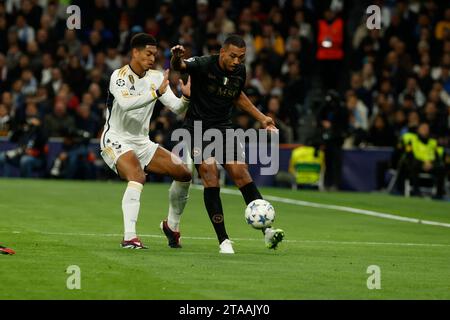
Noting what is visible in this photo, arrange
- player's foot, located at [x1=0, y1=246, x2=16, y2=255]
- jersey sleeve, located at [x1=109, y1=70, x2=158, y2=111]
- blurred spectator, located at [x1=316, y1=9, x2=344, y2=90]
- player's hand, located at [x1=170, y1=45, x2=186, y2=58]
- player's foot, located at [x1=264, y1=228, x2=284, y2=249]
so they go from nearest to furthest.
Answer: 1. player's foot, located at [x1=0, y1=246, x2=16, y2=255]
2. player's hand, located at [x1=170, y1=45, x2=186, y2=58]
3. player's foot, located at [x1=264, y1=228, x2=284, y2=249]
4. jersey sleeve, located at [x1=109, y1=70, x2=158, y2=111]
5. blurred spectator, located at [x1=316, y1=9, x2=344, y2=90]

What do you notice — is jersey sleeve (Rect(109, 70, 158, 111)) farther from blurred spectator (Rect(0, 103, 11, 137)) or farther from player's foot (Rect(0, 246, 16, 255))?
blurred spectator (Rect(0, 103, 11, 137))

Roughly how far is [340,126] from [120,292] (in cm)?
1737

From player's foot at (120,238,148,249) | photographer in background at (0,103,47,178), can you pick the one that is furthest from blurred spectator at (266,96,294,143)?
player's foot at (120,238,148,249)

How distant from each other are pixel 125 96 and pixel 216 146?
3.81 feet

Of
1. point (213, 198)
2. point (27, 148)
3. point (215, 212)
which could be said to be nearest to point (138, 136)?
point (213, 198)

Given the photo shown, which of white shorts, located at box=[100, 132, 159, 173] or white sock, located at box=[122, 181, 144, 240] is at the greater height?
white shorts, located at box=[100, 132, 159, 173]

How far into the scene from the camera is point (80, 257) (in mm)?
12062

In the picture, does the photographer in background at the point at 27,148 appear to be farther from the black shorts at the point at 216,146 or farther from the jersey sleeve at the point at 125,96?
the black shorts at the point at 216,146

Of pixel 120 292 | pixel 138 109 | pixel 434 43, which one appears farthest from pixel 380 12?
pixel 120 292

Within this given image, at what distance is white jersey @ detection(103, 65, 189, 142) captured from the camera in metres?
13.2

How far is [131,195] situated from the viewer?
1314cm

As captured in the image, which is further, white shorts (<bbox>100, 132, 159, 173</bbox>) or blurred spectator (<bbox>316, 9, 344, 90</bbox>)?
blurred spectator (<bbox>316, 9, 344, 90</bbox>)

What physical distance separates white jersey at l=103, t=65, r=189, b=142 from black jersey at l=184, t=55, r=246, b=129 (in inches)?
6.4
